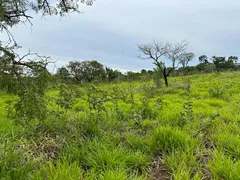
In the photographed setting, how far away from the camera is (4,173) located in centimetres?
222

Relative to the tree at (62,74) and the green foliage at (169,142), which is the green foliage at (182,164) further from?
the tree at (62,74)

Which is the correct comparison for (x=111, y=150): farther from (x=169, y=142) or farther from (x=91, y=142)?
(x=169, y=142)

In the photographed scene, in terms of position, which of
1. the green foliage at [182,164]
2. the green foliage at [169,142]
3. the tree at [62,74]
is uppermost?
the tree at [62,74]

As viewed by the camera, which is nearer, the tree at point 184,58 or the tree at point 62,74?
the tree at point 62,74

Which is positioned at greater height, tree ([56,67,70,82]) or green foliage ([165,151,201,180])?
tree ([56,67,70,82])

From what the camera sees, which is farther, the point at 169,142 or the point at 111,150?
the point at 169,142

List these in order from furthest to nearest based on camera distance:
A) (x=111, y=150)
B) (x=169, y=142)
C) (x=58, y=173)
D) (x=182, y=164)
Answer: (x=169, y=142), (x=111, y=150), (x=182, y=164), (x=58, y=173)

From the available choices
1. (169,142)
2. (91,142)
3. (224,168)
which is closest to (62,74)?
(91,142)

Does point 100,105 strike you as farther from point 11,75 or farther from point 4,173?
point 4,173

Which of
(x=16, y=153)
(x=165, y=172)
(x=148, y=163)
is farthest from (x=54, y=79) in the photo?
(x=165, y=172)

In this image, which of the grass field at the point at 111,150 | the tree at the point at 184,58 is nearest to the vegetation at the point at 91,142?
the grass field at the point at 111,150

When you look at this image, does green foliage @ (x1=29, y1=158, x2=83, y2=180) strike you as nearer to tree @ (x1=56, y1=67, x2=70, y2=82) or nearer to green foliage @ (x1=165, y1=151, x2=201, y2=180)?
green foliage @ (x1=165, y1=151, x2=201, y2=180)

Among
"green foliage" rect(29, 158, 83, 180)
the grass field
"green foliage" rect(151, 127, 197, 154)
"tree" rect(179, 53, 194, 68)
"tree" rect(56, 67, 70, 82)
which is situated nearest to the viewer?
"green foliage" rect(29, 158, 83, 180)

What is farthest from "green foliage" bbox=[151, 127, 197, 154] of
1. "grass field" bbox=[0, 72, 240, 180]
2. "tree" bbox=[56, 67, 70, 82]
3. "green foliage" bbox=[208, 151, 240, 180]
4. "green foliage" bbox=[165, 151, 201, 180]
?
"tree" bbox=[56, 67, 70, 82]
